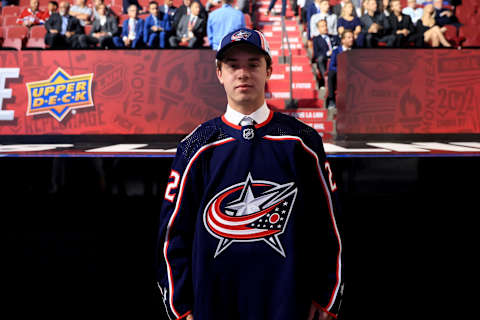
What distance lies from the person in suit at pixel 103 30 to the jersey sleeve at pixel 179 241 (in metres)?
7.14

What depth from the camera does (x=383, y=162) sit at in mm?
2211

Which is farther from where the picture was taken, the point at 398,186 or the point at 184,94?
the point at 184,94

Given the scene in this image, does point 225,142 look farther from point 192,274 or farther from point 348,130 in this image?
point 348,130

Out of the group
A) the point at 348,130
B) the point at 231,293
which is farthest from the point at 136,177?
the point at 348,130

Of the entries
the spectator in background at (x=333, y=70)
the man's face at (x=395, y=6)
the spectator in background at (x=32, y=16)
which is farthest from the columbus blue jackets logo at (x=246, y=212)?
the spectator in background at (x=32, y=16)

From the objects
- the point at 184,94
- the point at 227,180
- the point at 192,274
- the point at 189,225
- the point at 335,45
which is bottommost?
the point at 192,274

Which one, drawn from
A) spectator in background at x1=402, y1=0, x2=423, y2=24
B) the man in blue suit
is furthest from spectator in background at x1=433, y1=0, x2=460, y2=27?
the man in blue suit

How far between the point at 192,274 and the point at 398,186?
164cm

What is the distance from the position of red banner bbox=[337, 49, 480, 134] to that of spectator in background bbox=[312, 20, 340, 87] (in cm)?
200

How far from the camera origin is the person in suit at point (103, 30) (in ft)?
23.6

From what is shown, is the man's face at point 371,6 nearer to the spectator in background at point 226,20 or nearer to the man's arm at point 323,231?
the spectator in background at point 226,20

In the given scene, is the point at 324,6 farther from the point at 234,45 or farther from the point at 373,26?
the point at 234,45

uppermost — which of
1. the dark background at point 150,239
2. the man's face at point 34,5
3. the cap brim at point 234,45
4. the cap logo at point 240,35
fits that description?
the man's face at point 34,5

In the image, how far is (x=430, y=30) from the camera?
6.72 metres
